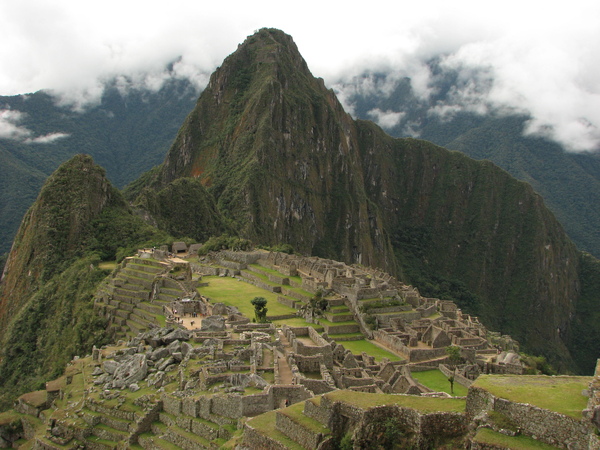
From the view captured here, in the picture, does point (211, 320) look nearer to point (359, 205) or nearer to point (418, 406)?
point (418, 406)

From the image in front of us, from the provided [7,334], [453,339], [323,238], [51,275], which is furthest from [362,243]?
[453,339]

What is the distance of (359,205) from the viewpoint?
19488 cm

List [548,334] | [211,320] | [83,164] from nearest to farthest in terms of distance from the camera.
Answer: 1. [211,320]
2. [83,164]
3. [548,334]

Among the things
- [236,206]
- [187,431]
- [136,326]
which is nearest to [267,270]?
[136,326]

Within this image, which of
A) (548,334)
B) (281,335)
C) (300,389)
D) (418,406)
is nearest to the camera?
(418,406)

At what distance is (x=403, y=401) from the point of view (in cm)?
1348

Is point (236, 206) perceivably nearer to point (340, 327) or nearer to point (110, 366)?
point (340, 327)

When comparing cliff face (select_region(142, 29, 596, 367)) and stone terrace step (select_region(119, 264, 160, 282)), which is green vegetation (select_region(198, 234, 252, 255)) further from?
cliff face (select_region(142, 29, 596, 367))

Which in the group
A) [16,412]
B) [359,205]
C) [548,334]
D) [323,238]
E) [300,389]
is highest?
[359,205]

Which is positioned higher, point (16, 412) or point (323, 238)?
point (323, 238)

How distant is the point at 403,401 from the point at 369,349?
3108 centimetres

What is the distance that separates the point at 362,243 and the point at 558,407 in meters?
176

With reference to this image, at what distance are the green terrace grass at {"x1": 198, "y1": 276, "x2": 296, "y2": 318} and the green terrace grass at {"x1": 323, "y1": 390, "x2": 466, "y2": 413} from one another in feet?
104

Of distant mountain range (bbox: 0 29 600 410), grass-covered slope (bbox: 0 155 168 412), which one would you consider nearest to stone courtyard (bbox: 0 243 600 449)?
grass-covered slope (bbox: 0 155 168 412)
